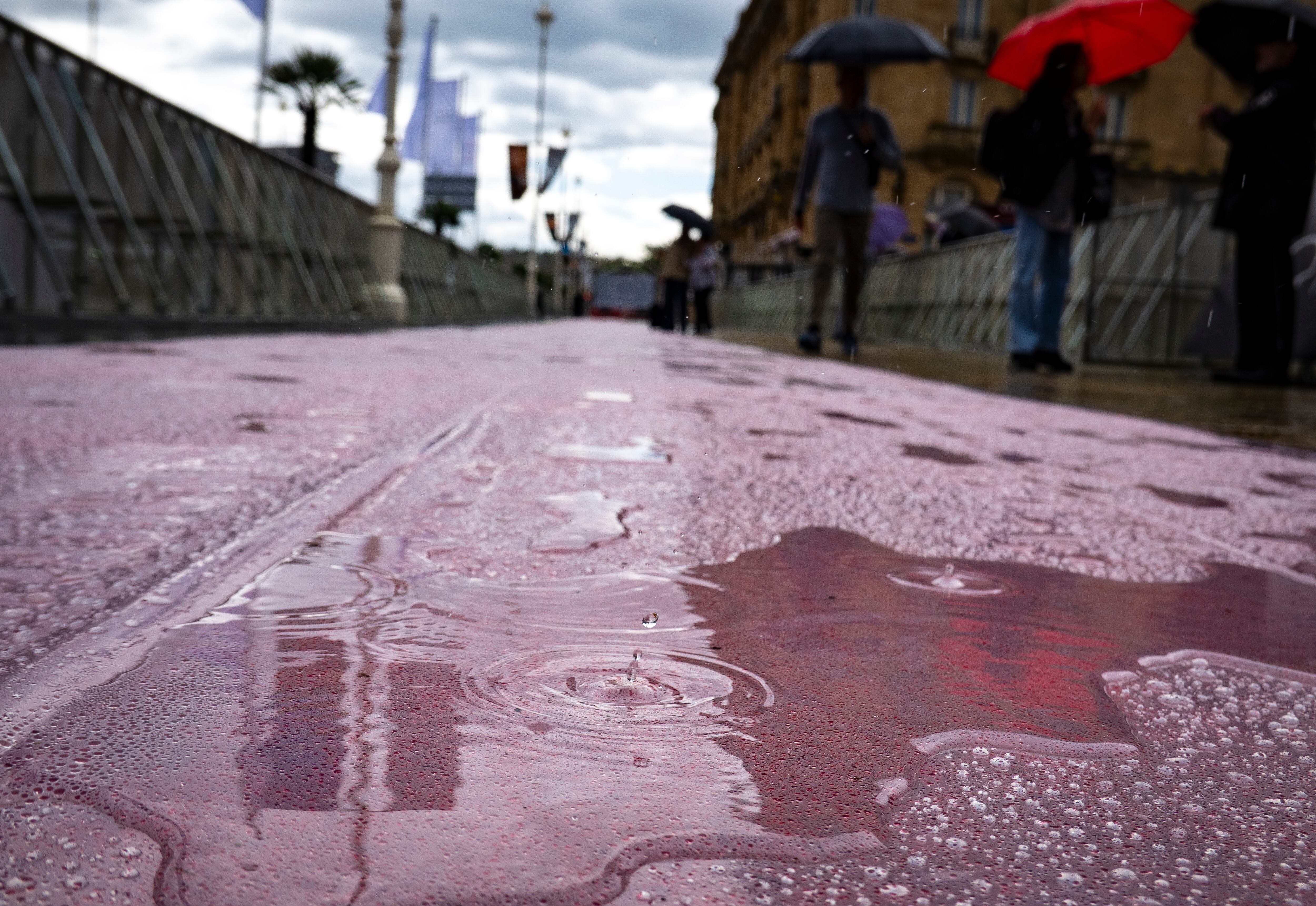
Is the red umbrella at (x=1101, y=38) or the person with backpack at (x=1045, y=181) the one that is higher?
the red umbrella at (x=1101, y=38)

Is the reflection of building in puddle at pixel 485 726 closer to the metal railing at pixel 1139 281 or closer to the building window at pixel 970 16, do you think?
the metal railing at pixel 1139 281

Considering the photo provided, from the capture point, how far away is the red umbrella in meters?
7.15

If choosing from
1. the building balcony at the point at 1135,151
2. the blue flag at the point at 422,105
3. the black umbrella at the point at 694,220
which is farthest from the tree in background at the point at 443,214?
the black umbrella at the point at 694,220

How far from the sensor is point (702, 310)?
18.2 metres

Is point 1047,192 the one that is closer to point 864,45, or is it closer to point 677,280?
point 864,45

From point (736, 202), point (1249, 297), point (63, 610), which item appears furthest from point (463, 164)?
point (63, 610)

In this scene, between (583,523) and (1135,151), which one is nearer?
(583,523)

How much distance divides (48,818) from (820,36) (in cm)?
835

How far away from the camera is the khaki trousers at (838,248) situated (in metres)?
8.45

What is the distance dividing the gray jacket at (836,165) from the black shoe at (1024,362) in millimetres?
1390

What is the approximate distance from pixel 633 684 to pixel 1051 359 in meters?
7.05

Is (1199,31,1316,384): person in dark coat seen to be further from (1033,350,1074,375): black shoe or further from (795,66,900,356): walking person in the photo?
(795,66,900,356): walking person

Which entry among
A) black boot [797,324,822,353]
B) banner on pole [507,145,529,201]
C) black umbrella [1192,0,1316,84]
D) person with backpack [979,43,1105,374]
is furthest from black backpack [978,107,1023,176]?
banner on pole [507,145,529,201]

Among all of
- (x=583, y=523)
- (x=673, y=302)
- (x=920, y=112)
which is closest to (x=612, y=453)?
(x=583, y=523)
